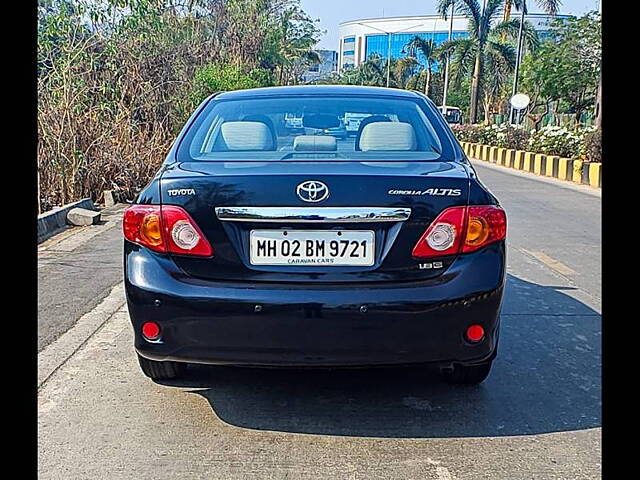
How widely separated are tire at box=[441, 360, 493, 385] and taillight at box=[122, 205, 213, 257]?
149 cm

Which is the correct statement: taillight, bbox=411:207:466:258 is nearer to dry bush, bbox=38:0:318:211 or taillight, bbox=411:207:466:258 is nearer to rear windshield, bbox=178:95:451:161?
rear windshield, bbox=178:95:451:161

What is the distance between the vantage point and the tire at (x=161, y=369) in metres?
3.90

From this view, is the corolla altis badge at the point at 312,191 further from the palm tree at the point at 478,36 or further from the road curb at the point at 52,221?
the palm tree at the point at 478,36

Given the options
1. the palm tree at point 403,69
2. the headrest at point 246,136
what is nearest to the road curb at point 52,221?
the headrest at point 246,136

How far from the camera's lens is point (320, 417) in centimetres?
359

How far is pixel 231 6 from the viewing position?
89.9 ft

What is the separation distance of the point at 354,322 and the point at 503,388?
1.27m

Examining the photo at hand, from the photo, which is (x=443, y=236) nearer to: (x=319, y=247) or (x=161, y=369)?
(x=319, y=247)

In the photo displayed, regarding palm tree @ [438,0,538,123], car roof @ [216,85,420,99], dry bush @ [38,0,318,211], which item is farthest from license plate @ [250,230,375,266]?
palm tree @ [438,0,538,123]

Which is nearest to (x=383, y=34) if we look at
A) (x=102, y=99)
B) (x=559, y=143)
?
(x=559, y=143)
